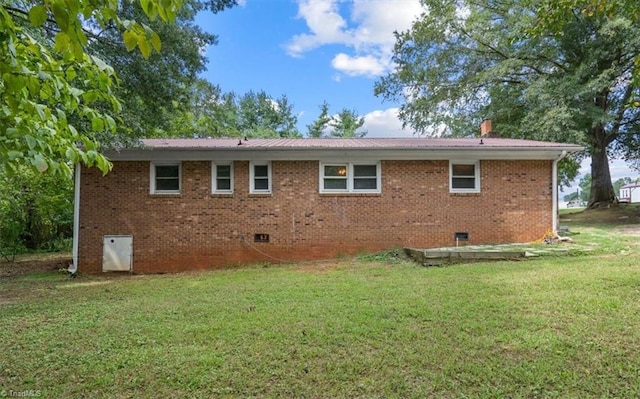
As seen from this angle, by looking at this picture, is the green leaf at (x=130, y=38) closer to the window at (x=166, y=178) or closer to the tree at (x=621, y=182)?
the window at (x=166, y=178)

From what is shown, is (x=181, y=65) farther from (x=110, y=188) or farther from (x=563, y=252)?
(x=563, y=252)

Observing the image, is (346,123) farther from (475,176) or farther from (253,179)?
(253,179)

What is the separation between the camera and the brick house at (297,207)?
10250 millimetres

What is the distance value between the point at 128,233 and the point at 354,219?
6299 millimetres

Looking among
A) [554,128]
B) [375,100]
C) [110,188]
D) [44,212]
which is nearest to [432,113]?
[375,100]

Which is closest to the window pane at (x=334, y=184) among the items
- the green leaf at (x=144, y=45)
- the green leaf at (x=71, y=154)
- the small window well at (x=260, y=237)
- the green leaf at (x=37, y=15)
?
the small window well at (x=260, y=237)

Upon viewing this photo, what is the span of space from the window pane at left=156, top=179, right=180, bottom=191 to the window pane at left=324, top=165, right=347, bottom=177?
428cm

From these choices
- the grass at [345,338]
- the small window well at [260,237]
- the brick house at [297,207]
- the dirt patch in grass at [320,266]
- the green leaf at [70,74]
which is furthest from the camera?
the small window well at [260,237]

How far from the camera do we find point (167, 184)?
10.5m

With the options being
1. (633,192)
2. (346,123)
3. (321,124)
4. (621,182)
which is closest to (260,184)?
(346,123)

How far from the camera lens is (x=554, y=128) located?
1490 cm

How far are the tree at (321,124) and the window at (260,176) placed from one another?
81.0 feet

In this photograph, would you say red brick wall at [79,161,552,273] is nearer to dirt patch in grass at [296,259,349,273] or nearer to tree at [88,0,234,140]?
dirt patch in grass at [296,259,349,273]

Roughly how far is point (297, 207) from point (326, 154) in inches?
65.8
